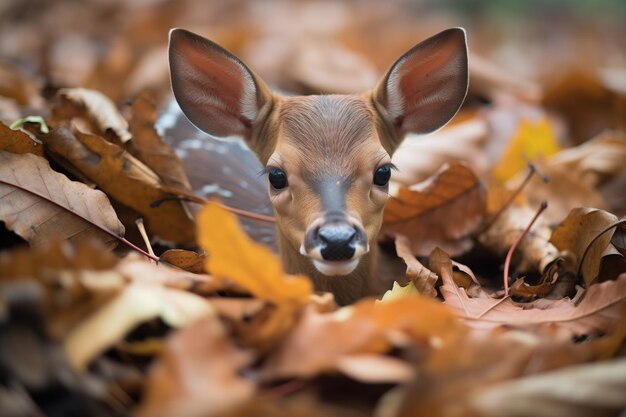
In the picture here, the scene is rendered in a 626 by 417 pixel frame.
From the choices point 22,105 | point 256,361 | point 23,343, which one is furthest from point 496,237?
point 22,105

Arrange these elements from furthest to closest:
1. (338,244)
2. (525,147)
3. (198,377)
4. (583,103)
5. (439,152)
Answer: (583,103), (525,147), (439,152), (338,244), (198,377)

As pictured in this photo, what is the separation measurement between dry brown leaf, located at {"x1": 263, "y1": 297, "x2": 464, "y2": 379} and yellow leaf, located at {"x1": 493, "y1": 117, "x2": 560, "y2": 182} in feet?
8.24

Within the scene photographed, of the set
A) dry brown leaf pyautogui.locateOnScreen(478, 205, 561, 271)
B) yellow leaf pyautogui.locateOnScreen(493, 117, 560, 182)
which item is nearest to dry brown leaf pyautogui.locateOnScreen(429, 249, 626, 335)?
dry brown leaf pyautogui.locateOnScreen(478, 205, 561, 271)

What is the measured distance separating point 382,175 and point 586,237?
A: 0.73 meters

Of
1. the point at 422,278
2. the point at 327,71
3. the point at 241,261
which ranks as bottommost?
the point at 327,71

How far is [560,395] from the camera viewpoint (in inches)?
65.4

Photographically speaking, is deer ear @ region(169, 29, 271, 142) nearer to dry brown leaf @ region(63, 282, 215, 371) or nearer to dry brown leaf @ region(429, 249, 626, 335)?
dry brown leaf @ region(429, 249, 626, 335)

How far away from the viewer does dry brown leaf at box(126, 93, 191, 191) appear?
3074 millimetres

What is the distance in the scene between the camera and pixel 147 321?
187 cm

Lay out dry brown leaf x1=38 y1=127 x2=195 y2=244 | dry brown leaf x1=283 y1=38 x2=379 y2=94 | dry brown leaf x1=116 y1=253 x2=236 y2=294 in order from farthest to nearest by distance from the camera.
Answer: dry brown leaf x1=283 y1=38 x2=379 y2=94, dry brown leaf x1=38 y1=127 x2=195 y2=244, dry brown leaf x1=116 y1=253 x2=236 y2=294

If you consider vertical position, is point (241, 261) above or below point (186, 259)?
above

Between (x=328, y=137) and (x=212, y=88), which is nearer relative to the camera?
(x=328, y=137)

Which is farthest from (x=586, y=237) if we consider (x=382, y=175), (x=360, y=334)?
(x=360, y=334)

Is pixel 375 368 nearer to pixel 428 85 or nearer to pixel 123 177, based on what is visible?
pixel 123 177
